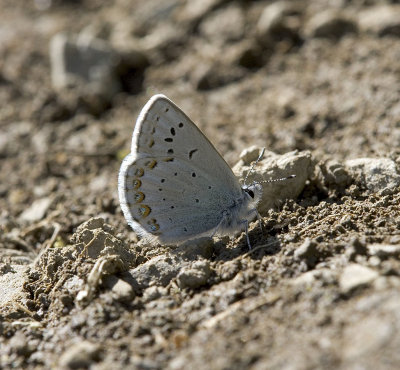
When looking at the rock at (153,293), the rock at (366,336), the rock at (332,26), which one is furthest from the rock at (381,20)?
the rock at (366,336)

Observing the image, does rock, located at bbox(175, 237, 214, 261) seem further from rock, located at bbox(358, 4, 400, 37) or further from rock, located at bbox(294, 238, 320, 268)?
rock, located at bbox(358, 4, 400, 37)

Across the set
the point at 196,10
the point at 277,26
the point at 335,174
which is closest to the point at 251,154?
the point at 335,174

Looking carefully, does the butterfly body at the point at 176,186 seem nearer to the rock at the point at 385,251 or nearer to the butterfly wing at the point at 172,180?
the butterfly wing at the point at 172,180

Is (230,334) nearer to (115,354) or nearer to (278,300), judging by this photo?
(278,300)

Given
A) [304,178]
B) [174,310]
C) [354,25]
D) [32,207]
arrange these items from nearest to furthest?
[174,310] < [304,178] < [32,207] < [354,25]

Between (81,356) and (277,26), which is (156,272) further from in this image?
(277,26)

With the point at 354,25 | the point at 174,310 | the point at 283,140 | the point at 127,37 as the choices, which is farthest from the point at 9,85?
the point at 174,310
